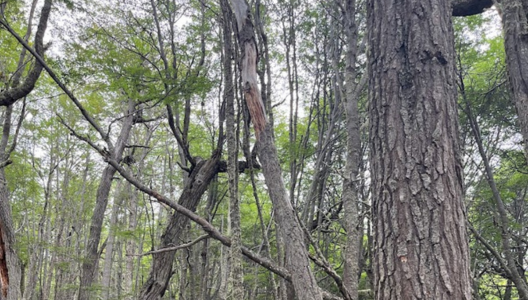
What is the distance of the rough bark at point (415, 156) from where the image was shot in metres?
1.17

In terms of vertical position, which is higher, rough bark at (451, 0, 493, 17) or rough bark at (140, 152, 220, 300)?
rough bark at (451, 0, 493, 17)

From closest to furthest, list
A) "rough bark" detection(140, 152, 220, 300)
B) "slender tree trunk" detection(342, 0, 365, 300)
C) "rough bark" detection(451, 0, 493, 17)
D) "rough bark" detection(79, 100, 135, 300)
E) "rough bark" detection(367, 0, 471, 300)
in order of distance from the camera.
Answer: "rough bark" detection(367, 0, 471, 300), "rough bark" detection(451, 0, 493, 17), "slender tree trunk" detection(342, 0, 365, 300), "rough bark" detection(140, 152, 220, 300), "rough bark" detection(79, 100, 135, 300)

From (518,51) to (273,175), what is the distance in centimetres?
203

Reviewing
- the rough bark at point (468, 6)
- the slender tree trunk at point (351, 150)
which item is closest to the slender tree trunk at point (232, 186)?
the slender tree trunk at point (351, 150)

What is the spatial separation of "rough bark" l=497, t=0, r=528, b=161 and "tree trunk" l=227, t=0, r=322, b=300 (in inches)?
68.4

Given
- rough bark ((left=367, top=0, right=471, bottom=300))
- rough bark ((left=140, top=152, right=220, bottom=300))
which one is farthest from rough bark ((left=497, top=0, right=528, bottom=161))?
rough bark ((left=140, top=152, right=220, bottom=300))

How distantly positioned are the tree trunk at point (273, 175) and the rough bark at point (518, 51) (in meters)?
1.74

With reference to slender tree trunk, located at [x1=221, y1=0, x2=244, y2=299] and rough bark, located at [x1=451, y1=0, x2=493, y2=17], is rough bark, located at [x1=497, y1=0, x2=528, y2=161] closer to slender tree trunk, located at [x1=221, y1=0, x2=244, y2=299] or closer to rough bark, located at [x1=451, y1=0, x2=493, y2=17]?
rough bark, located at [x1=451, y1=0, x2=493, y2=17]

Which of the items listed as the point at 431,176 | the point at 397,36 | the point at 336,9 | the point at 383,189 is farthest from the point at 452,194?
the point at 336,9

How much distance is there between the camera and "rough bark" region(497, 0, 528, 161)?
2.46 meters

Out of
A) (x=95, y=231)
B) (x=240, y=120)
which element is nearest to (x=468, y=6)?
(x=240, y=120)

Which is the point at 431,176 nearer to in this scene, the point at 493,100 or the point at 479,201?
the point at 493,100

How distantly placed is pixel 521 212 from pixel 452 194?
26.6ft

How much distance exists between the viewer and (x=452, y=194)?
1.22 metres
